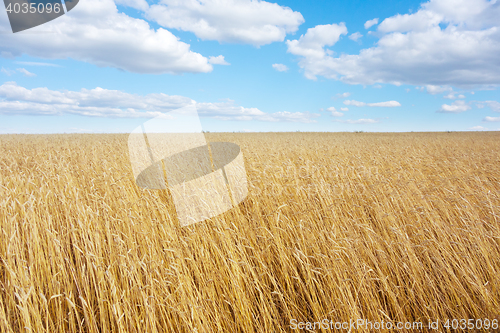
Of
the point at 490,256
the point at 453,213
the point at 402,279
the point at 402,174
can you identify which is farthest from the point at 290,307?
the point at 402,174

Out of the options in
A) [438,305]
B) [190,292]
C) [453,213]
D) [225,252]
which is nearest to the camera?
[190,292]

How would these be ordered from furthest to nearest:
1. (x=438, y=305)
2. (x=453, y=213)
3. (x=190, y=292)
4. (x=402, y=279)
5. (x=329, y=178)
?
(x=329, y=178) < (x=453, y=213) < (x=402, y=279) < (x=438, y=305) < (x=190, y=292)

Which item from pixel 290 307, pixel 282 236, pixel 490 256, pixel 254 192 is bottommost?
pixel 290 307

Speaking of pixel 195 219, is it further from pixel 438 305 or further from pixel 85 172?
pixel 85 172

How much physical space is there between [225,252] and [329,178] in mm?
3155

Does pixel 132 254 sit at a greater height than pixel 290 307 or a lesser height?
greater

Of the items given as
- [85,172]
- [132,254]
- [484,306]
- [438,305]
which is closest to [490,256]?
[484,306]

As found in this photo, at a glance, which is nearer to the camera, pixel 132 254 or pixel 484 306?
pixel 484 306

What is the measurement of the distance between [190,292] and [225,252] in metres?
0.73

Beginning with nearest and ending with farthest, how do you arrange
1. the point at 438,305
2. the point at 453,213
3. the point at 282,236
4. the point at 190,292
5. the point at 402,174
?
the point at 190,292, the point at 438,305, the point at 282,236, the point at 453,213, the point at 402,174

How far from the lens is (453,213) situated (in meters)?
3.72

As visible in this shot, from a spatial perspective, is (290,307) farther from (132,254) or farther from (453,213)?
(453,213)

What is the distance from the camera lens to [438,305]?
2195mm

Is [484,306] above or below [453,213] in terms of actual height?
below
